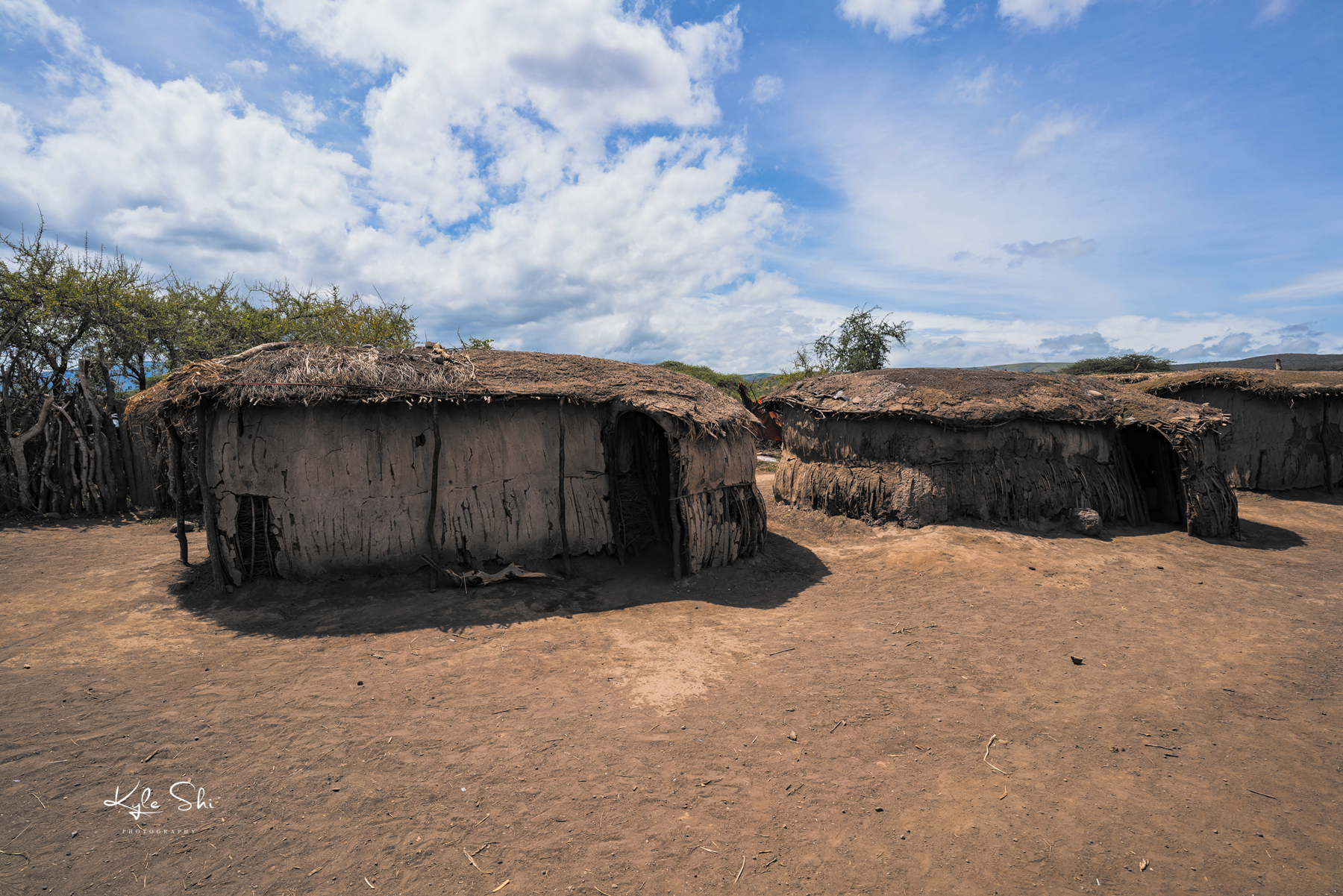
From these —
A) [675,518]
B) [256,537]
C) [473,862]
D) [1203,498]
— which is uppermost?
[256,537]

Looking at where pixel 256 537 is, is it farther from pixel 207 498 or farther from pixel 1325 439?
pixel 1325 439

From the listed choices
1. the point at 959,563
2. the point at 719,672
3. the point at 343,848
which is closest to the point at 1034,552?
the point at 959,563

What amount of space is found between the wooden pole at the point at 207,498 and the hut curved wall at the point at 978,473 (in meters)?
9.55

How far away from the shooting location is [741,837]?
3.30 metres

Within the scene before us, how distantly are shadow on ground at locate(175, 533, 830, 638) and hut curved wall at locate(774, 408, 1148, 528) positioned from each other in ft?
8.75

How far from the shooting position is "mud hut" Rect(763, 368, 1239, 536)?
9.97 metres

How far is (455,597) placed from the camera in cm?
719

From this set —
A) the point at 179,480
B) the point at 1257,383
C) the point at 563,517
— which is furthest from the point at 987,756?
the point at 1257,383

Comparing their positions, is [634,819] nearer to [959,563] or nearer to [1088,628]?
[1088,628]

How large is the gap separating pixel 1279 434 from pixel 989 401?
8.44m

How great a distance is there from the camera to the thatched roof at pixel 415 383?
6766mm

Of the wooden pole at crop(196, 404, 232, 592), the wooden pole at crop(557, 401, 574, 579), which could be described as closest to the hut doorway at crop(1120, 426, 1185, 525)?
the wooden pole at crop(557, 401, 574, 579)

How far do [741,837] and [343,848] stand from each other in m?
2.23

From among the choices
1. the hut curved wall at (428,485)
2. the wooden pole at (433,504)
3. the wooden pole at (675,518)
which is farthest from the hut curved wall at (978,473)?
the wooden pole at (433,504)
